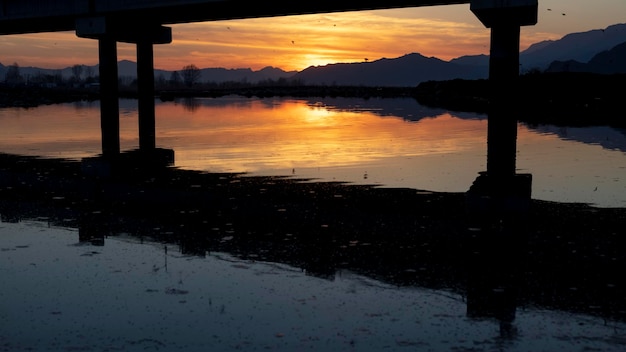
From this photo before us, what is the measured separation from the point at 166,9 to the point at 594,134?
78.6ft

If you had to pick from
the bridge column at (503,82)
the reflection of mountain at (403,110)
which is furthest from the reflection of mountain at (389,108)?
the bridge column at (503,82)

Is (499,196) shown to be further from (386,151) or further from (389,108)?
(389,108)

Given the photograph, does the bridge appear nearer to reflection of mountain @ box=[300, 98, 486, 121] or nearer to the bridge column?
the bridge column

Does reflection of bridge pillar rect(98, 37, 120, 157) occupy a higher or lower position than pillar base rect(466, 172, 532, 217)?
higher

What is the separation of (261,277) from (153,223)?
5.05 meters

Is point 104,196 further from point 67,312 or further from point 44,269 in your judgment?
point 67,312

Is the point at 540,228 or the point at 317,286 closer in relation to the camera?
the point at 317,286

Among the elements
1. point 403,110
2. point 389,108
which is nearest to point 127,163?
point 403,110

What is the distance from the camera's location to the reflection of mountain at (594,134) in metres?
31.5

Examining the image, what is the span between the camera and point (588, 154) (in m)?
27.2

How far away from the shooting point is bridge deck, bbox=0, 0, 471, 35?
31.4 metres

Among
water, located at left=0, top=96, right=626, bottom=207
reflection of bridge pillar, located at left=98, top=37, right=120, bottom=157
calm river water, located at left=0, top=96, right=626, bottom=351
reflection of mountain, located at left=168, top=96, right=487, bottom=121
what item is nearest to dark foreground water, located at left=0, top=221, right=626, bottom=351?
calm river water, located at left=0, top=96, right=626, bottom=351

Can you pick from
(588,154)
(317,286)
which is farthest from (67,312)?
(588,154)

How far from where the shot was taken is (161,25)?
133ft
